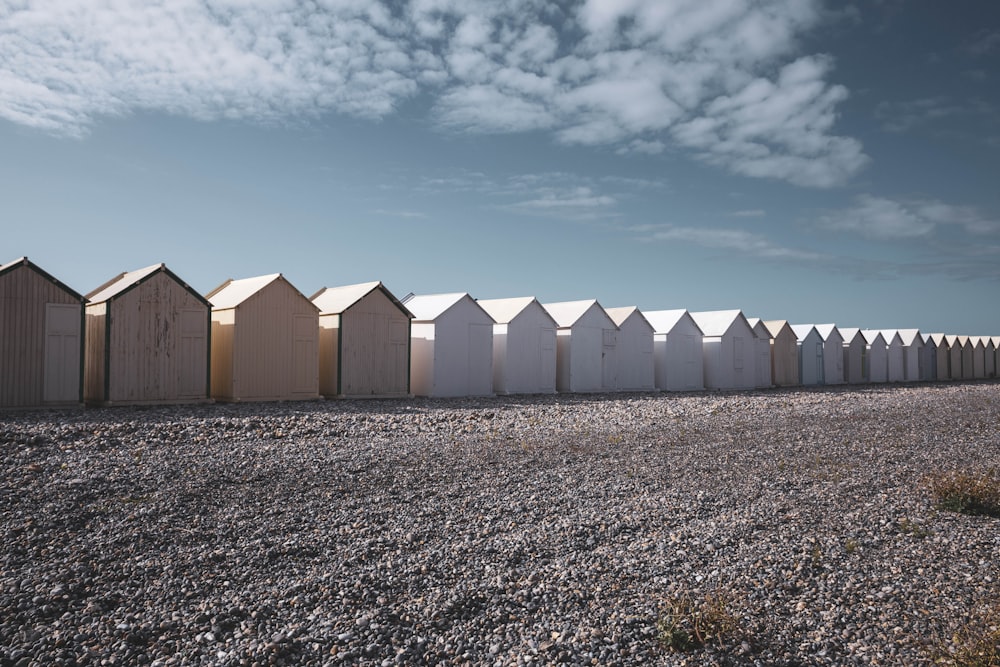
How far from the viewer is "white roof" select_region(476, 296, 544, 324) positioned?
2572 centimetres

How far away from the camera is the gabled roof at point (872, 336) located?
43.4 m

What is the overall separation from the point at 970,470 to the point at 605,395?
15426mm

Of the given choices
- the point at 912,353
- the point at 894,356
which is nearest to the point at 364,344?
the point at 894,356

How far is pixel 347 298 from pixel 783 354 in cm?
2405

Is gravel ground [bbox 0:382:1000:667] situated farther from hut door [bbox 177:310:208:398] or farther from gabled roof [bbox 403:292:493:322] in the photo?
gabled roof [bbox 403:292:493:322]

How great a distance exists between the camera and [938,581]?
6395 millimetres

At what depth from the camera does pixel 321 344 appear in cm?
2225

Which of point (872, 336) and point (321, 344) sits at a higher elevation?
point (872, 336)

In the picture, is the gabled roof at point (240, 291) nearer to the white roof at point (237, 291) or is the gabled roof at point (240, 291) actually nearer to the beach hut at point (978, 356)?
the white roof at point (237, 291)

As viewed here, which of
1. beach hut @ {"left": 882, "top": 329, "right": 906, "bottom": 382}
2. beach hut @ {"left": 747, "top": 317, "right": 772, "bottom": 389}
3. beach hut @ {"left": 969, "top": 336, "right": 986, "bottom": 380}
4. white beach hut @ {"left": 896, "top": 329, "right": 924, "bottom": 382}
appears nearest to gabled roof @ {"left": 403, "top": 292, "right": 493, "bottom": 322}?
beach hut @ {"left": 747, "top": 317, "right": 772, "bottom": 389}

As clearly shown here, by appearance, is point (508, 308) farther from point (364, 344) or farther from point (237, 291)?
point (237, 291)

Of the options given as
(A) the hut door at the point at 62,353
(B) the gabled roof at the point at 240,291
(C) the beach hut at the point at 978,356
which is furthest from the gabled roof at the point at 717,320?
(C) the beach hut at the point at 978,356

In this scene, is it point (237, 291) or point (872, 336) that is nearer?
point (237, 291)

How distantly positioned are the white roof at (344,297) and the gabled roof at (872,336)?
32071 mm
